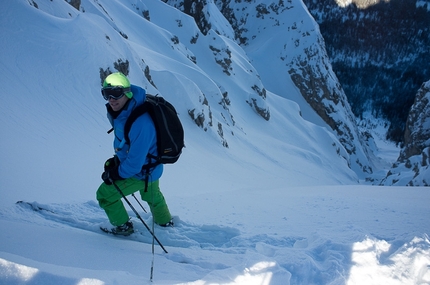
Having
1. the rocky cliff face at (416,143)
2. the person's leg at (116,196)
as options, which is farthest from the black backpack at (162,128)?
the rocky cliff face at (416,143)

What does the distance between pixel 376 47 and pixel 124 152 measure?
113337mm

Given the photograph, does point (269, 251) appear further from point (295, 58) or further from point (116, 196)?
point (295, 58)

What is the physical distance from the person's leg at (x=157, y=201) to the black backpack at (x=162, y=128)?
379mm

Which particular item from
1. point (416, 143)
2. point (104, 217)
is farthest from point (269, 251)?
point (416, 143)

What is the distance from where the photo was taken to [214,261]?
2.57 metres

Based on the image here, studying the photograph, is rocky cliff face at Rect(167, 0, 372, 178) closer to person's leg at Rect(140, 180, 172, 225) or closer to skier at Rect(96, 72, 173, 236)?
person's leg at Rect(140, 180, 172, 225)

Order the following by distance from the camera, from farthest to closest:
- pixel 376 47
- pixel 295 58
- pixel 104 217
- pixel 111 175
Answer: pixel 376 47
pixel 295 58
pixel 104 217
pixel 111 175

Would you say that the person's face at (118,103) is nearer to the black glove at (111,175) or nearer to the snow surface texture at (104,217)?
the black glove at (111,175)

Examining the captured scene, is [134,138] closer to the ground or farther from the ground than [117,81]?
closer to the ground

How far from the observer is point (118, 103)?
2588 millimetres

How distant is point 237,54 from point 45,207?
35602mm

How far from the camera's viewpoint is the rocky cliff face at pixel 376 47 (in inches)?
3570

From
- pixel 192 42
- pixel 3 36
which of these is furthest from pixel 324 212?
pixel 192 42

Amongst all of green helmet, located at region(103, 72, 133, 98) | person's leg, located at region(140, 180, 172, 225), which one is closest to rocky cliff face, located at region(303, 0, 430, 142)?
person's leg, located at region(140, 180, 172, 225)
